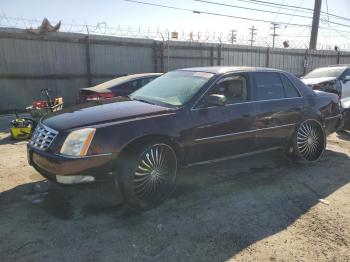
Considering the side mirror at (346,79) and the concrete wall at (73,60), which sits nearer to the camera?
the side mirror at (346,79)

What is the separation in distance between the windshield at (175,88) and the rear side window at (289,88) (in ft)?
4.83

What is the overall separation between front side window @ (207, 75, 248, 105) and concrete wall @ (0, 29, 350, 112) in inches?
350

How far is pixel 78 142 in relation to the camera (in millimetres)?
3473

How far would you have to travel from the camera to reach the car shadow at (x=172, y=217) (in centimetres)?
301

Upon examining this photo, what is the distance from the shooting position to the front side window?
4527 mm

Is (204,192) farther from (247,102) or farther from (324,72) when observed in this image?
(324,72)

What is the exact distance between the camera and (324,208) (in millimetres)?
3887

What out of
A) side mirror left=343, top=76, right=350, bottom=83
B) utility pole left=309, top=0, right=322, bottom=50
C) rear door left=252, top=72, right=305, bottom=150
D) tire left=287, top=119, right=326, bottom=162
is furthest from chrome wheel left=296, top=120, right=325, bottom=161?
utility pole left=309, top=0, right=322, bottom=50

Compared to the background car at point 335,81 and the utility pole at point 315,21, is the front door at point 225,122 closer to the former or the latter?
the background car at point 335,81

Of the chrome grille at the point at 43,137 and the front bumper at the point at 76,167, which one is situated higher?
the chrome grille at the point at 43,137

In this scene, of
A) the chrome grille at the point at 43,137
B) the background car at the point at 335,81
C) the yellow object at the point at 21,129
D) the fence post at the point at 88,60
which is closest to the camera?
the chrome grille at the point at 43,137

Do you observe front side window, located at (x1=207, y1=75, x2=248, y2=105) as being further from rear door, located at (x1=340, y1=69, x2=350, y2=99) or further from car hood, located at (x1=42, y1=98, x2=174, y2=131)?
rear door, located at (x1=340, y1=69, x2=350, y2=99)

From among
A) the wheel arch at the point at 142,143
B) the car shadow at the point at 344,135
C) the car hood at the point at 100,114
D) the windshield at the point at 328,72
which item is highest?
the windshield at the point at 328,72

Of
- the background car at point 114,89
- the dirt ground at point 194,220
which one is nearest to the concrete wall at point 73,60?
the background car at point 114,89
